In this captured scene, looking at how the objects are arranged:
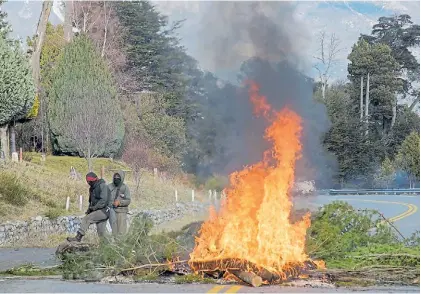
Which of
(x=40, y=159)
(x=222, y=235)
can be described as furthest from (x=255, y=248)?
(x=40, y=159)

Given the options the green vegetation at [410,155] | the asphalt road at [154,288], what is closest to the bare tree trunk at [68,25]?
the green vegetation at [410,155]

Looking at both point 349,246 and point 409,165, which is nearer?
point 349,246

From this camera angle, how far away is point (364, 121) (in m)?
70.3

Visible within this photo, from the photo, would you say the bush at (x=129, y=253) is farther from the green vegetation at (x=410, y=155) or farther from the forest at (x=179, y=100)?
the green vegetation at (x=410, y=155)

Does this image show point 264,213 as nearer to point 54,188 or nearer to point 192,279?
point 192,279

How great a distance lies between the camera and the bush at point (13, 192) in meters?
27.5

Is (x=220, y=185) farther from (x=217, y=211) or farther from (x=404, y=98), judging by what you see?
(x=404, y=98)

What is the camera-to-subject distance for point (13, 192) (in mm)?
27750

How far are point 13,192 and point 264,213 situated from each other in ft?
50.7

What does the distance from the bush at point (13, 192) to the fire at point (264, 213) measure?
1424 cm

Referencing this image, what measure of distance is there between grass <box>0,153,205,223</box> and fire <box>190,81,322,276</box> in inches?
208

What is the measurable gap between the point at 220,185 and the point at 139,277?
222cm

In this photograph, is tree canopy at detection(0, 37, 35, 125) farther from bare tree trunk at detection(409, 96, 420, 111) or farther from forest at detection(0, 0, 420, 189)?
bare tree trunk at detection(409, 96, 420, 111)

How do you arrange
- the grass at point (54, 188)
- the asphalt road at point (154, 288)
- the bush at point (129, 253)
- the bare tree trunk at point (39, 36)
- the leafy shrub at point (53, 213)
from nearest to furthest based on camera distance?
the asphalt road at point (154, 288) < the bush at point (129, 253) < the leafy shrub at point (53, 213) < the grass at point (54, 188) < the bare tree trunk at point (39, 36)
